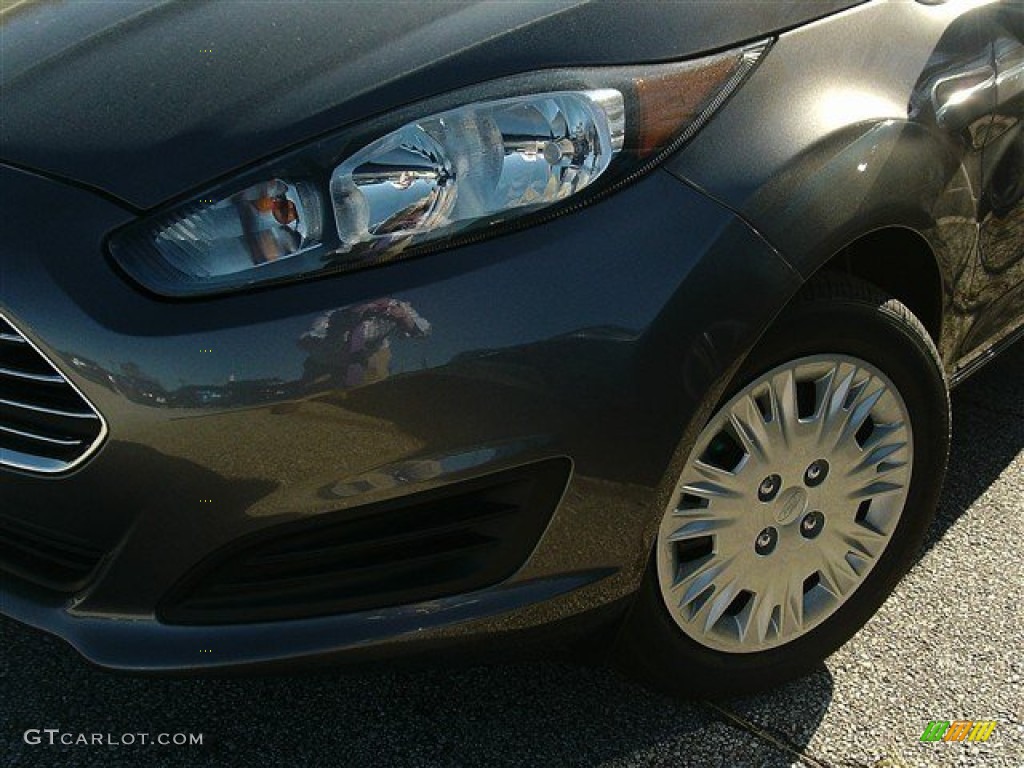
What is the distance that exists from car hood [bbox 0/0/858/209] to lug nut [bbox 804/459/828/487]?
27.4 inches

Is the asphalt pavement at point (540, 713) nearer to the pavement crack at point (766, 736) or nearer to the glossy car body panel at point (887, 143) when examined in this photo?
the pavement crack at point (766, 736)

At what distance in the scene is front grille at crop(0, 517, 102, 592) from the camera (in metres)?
1.79

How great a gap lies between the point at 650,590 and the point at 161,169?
957 millimetres

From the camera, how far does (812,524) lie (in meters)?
2.18

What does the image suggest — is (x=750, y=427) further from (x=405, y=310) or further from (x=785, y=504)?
(x=405, y=310)

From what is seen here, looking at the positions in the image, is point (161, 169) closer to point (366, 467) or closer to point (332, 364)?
point (332, 364)

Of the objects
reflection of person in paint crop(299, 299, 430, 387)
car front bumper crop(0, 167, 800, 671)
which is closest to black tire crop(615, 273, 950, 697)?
car front bumper crop(0, 167, 800, 671)

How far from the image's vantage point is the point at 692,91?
1814mm

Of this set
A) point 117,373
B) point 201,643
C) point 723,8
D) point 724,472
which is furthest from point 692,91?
point 201,643

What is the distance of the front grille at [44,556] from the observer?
1.79 meters

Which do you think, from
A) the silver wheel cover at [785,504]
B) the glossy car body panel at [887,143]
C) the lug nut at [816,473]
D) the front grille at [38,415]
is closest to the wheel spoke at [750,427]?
the silver wheel cover at [785,504]

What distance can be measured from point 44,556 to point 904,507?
4.70ft

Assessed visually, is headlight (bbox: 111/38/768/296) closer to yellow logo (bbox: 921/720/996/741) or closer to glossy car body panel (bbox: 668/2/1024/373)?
glossy car body panel (bbox: 668/2/1024/373)

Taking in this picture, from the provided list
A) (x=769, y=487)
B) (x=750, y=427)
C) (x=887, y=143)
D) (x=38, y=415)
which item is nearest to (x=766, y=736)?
(x=769, y=487)
